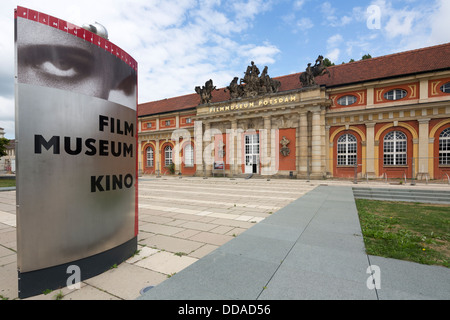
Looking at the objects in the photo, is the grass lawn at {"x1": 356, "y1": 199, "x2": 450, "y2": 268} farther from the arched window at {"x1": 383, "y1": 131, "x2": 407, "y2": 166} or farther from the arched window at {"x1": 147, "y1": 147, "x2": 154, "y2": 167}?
the arched window at {"x1": 147, "y1": 147, "x2": 154, "y2": 167}

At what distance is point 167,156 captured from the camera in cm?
3291

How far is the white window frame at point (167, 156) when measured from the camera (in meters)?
32.6

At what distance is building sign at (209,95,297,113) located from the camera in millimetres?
22828

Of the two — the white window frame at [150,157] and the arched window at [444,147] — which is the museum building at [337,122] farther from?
the white window frame at [150,157]

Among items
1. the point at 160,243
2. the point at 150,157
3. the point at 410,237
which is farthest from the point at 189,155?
the point at 410,237

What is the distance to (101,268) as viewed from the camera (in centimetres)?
318

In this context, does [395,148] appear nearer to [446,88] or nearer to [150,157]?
[446,88]

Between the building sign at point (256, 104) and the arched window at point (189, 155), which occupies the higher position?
the building sign at point (256, 104)

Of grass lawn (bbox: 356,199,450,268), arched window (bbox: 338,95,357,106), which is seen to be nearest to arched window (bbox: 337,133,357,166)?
arched window (bbox: 338,95,357,106)

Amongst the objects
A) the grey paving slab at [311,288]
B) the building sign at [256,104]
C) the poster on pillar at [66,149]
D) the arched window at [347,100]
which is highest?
the building sign at [256,104]

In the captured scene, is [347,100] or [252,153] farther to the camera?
[252,153]

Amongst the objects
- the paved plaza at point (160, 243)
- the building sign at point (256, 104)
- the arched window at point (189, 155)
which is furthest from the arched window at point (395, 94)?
the arched window at point (189, 155)

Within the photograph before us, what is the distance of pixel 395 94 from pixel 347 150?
607cm

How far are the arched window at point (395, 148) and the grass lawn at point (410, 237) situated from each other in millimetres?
15217
